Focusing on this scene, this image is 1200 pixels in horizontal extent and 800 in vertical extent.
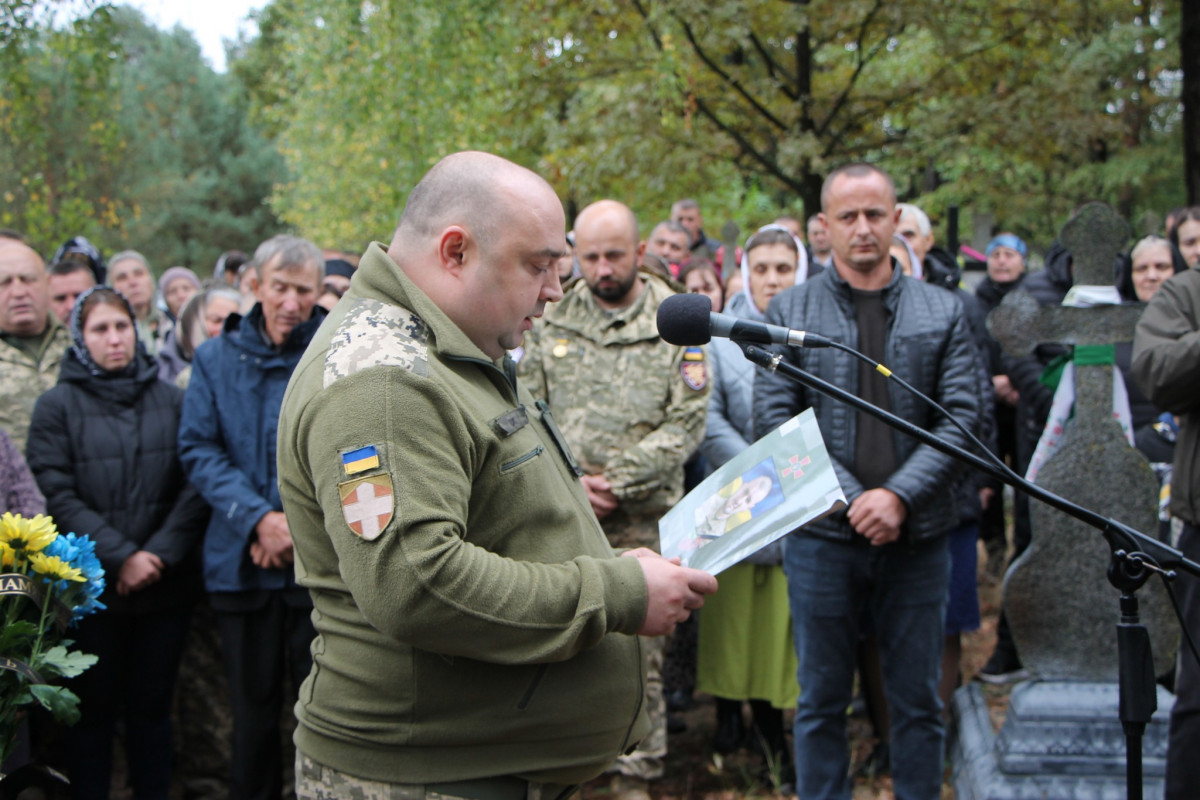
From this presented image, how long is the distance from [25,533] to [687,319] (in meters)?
1.74

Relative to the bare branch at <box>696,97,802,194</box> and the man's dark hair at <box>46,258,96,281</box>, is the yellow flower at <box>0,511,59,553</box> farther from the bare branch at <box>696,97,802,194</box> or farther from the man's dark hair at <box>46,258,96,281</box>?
the bare branch at <box>696,97,802,194</box>

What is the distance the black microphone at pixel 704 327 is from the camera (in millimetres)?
2197

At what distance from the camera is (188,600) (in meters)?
4.32

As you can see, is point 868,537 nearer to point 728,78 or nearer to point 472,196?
point 472,196

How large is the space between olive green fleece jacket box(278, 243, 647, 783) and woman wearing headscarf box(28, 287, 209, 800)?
2.35 m

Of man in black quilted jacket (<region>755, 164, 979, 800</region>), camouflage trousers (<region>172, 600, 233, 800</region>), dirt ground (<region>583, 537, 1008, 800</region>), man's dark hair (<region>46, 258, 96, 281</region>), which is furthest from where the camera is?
man's dark hair (<region>46, 258, 96, 281</region>)

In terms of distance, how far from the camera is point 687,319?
2230 millimetres

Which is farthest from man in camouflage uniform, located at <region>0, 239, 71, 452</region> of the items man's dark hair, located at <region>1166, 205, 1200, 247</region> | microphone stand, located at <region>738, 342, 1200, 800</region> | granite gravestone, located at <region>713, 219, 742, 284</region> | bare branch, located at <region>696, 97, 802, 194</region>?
bare branch, located at <region>696, 97, 802, 194</region>

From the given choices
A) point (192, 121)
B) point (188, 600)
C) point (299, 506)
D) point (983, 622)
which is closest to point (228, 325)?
point (188, 600)

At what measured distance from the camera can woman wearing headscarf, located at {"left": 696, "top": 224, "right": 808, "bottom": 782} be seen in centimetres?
476

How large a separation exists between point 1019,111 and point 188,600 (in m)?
8.35

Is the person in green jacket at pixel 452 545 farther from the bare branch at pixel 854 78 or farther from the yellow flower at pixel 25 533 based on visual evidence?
the bare branch at pixel 854 78

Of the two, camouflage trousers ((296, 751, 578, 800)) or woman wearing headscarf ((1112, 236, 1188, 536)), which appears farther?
woman wearing headscarf ((1112, 236, 1188, 536))

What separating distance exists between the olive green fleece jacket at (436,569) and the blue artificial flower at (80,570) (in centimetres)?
96
